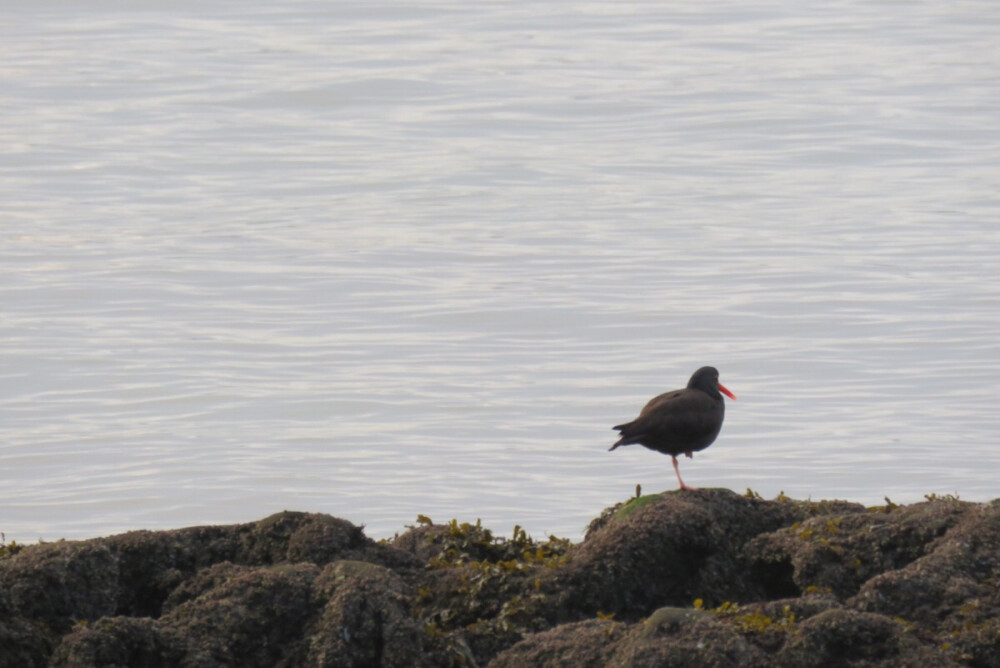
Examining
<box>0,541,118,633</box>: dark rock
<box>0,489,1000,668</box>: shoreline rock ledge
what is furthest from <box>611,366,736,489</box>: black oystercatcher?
<box>0,541,118,633</box>: dark rock

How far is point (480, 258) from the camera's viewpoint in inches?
990

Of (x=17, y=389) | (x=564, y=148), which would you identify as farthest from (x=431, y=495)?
(x=564, y=148)

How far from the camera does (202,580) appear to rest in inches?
212

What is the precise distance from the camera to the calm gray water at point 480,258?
51.2ft

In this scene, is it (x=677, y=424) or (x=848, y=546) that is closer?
(x=848, y=546)

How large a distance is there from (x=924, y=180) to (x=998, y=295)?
7990 millimetres

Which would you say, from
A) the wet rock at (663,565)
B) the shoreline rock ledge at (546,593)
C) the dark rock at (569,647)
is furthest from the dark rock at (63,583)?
the wet rock at (663,565)

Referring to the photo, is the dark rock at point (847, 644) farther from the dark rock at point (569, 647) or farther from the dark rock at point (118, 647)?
the dark rock at point (118, 647)

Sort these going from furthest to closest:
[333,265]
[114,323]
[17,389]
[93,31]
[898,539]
→ [93,31], [333,265], [114,323], [17,389], [898,539]

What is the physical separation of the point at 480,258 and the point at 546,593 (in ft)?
65.1

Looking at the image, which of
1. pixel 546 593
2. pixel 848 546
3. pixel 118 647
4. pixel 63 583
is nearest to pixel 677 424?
pixel 848 546

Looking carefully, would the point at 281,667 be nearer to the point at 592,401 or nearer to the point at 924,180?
the point at 592,401

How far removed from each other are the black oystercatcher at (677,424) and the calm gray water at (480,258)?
539cm

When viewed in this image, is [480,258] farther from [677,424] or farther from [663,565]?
[663,565]
